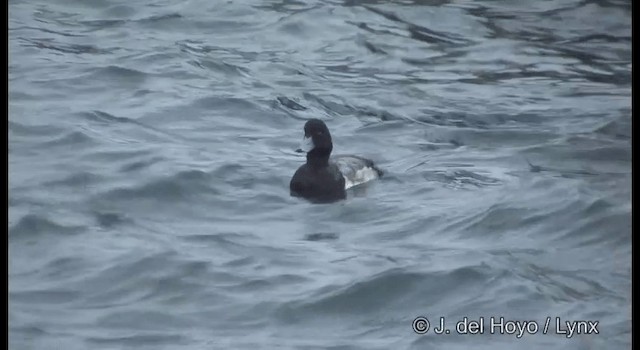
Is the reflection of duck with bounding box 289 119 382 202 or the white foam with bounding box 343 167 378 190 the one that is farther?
the white foam with bounding box 343 167 378 190

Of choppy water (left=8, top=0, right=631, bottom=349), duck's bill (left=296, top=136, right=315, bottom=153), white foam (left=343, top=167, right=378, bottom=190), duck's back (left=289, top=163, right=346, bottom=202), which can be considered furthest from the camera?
white foam (left=343, top=167, right=378, bottom=190)

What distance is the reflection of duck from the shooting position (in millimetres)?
9195

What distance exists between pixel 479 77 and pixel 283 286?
586cm

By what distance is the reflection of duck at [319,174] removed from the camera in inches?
362

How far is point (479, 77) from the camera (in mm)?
12656

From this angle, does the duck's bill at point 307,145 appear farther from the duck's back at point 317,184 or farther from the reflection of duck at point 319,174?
the duck's back at point 317,184

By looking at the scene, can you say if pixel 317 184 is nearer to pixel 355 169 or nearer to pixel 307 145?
pixel 307 145

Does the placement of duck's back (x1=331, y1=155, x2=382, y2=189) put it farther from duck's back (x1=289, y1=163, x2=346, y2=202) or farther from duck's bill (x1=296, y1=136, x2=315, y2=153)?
duck's bill (x1=296, y1=136, x2=315, y2=153)

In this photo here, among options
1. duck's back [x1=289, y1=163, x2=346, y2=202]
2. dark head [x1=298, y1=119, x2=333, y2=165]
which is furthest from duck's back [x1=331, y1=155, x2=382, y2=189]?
dark head [x1=298, y1=119, x2=333, y2=165]

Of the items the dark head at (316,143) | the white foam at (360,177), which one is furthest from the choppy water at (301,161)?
the dark head at (316,143)

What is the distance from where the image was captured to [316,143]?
30.6 feet

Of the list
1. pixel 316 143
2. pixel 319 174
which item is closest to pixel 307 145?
pixel 316 143

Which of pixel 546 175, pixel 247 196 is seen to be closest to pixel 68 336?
pixel 247 196

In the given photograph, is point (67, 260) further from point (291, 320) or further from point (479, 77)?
point (479, 77)
